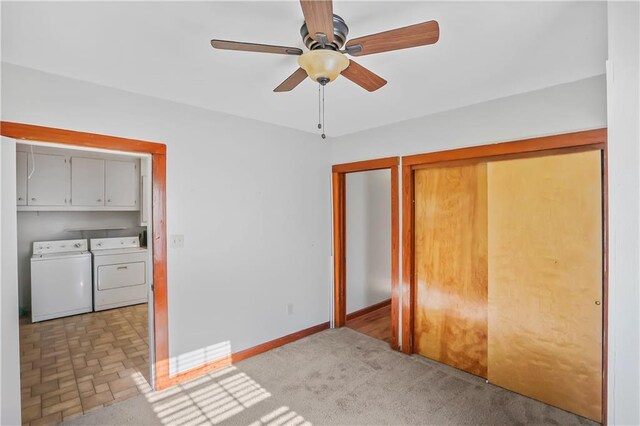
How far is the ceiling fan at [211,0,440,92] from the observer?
1.19 meters

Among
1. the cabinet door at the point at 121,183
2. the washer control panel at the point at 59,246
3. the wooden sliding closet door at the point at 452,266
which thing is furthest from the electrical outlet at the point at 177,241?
the washer control panel at the point at 59,246

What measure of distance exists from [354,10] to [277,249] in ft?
7.84

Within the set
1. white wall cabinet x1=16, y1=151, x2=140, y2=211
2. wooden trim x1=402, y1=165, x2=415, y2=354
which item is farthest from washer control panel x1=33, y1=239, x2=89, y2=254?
wooden trim x1=402, y1=165, x2=415, y2=354

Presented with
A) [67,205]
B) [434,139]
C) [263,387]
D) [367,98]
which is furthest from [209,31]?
[67,205]

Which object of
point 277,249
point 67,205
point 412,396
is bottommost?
point 412,396

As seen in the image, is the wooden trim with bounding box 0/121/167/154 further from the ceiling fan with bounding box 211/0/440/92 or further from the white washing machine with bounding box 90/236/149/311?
the white washing machine with bounding box 90/236/149/311

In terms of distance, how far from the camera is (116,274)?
445 centimetres

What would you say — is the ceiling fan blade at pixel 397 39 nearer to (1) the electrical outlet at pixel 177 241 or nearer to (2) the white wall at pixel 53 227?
(1) the electrical outlet at pixel 177 241

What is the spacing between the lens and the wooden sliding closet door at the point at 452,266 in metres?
2.72

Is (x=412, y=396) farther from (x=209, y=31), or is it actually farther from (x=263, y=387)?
(x=209, y=31)

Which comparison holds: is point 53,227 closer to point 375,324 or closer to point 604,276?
point 375,324

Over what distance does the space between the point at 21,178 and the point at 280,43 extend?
14.1ft

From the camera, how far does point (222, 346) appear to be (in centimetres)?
287

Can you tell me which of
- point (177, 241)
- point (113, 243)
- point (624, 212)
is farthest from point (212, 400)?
point (113, 243)
